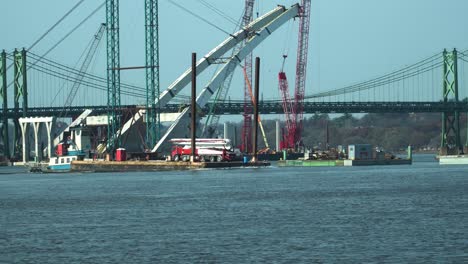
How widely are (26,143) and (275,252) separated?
149474 millimetres

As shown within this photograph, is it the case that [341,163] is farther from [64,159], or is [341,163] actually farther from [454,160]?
[64,159]

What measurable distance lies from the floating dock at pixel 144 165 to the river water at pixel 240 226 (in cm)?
4712

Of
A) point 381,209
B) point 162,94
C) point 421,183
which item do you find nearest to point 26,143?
point 162,94

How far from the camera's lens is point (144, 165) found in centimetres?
12750

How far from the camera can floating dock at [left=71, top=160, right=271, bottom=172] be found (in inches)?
4909

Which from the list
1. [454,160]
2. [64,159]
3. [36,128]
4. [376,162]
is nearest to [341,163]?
[376,162]

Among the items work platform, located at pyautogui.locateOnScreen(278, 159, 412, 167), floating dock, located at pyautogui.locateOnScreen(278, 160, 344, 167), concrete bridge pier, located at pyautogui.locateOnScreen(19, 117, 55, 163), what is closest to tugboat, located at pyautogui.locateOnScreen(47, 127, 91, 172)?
concrete bridge pier, located at pyautogui.locateOnScreen(19, 117, 55, 163)

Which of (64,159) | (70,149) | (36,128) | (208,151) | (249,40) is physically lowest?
(64,159)

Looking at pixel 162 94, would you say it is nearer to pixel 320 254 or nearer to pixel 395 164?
pixel 395 164

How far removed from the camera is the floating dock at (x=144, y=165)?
124688mm

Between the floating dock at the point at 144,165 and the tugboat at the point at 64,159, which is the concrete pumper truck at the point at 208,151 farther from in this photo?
the tugboat at the point at 64,159

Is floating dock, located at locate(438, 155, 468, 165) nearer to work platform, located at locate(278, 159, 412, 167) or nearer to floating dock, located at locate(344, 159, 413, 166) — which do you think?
work platform, located at locate(278, 159, 412, 167)

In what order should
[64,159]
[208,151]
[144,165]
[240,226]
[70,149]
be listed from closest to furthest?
[240,226]
[144,165]
[208,151]
[64,159]
[70,149]

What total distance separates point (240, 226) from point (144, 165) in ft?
266
